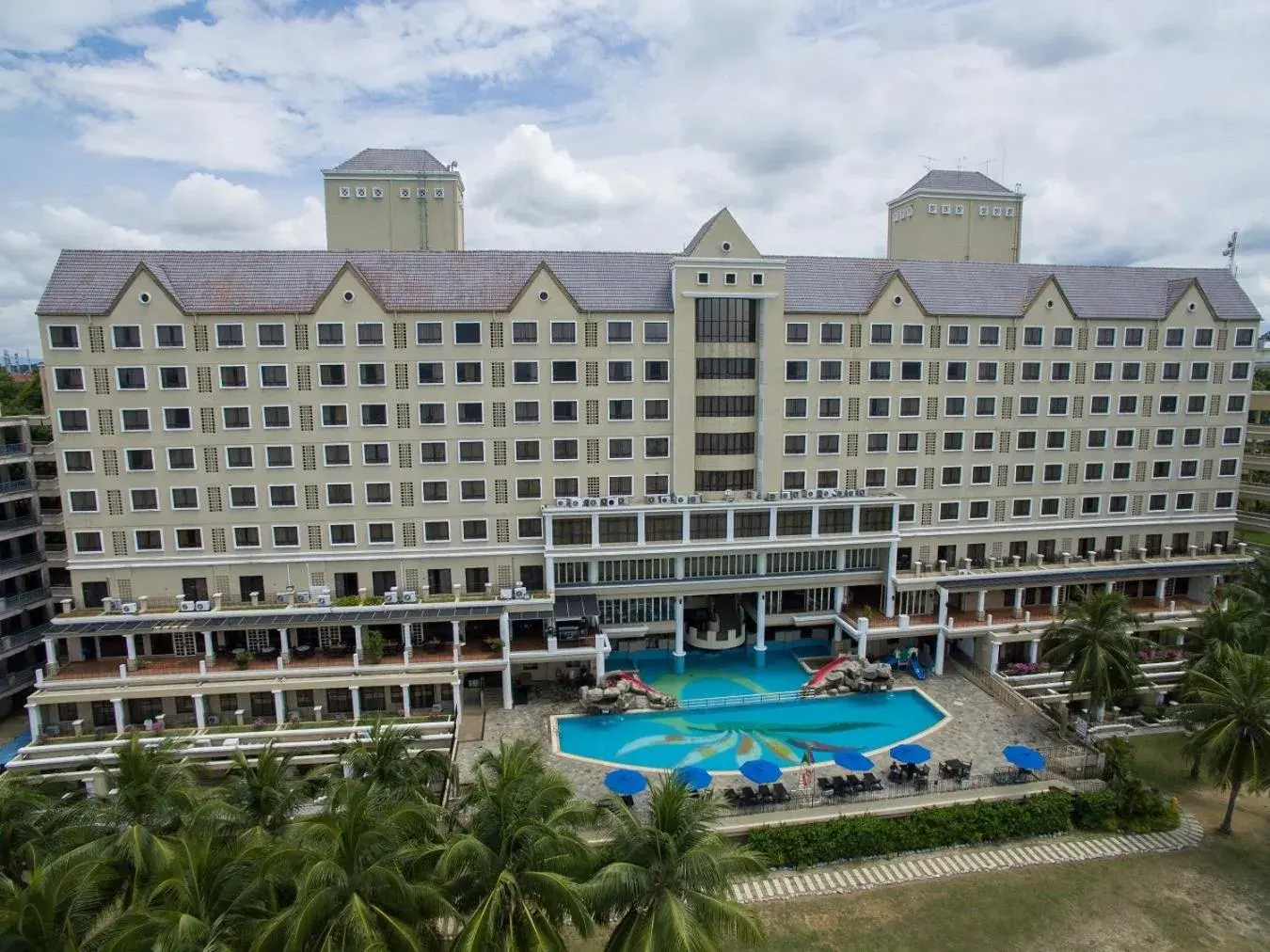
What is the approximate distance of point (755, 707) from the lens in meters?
49.6

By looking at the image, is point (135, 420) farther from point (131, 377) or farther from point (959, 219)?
point (959, 219)

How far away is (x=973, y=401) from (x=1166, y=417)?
16478 mm

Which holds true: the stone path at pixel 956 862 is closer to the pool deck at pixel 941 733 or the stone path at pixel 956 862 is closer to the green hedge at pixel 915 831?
the green hedge at pixel 915 831

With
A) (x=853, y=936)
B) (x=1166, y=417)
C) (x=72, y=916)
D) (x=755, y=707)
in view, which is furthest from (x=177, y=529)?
(x=1166, y=417)

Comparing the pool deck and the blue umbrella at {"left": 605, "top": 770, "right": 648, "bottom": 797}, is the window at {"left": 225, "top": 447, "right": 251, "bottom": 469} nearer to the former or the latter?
the pool deck

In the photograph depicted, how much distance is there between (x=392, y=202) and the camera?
60.8m

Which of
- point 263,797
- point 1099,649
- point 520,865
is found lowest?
point 263,797

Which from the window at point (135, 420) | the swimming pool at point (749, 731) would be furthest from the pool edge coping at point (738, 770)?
the window at point (135, 420)

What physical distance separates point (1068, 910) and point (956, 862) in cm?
458

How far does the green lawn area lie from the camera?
3058 cm

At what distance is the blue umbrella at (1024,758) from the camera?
1542 inches

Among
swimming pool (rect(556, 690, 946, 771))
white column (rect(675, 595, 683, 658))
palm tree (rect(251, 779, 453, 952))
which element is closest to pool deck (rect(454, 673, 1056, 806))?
swimming pool (rect(556, 690, 946, 771))

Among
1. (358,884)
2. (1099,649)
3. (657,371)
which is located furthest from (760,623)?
(358,884)

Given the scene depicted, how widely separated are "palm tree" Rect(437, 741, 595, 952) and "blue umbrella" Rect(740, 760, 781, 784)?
1611 centimetres
